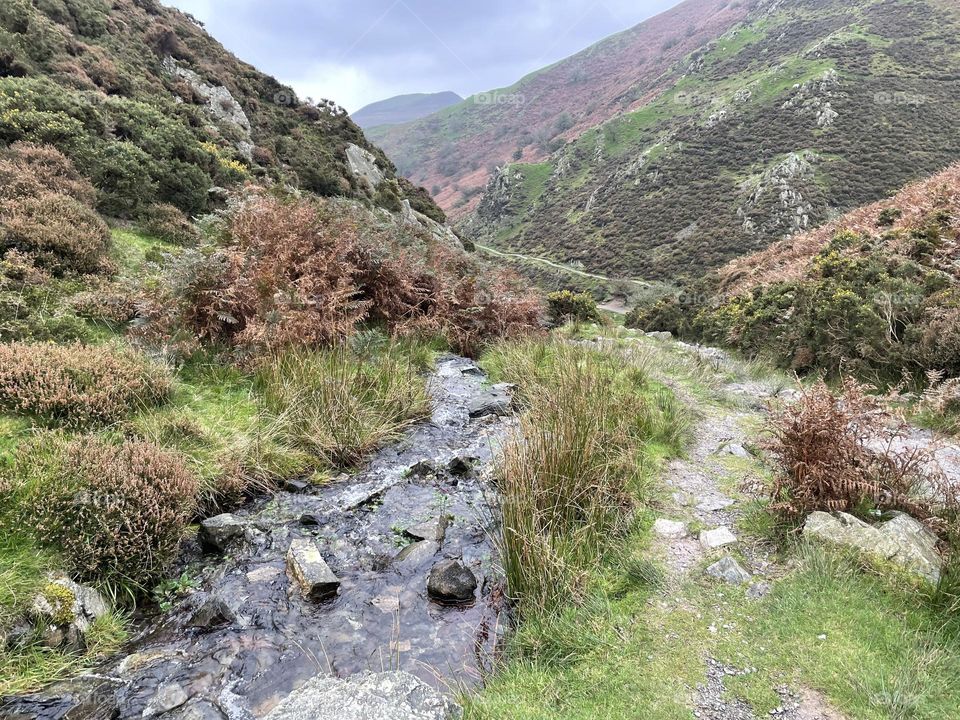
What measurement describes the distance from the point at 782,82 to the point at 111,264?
69733 mm

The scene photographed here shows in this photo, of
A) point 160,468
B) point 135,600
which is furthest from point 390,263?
point 135,600

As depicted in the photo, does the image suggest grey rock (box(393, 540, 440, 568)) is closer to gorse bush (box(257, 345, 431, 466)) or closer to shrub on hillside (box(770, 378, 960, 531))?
gorse bush (box(257, 345, 431, 466))

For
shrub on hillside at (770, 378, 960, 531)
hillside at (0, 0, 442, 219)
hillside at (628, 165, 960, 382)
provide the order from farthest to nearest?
hillside at (0, 0, 442, 219) < hillside at (628, 165, 960, 382) < shrub on hillside at (770, 378, 960, 531)

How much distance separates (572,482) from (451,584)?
3.98 ft

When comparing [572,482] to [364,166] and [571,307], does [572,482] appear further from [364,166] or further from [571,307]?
[364,166]

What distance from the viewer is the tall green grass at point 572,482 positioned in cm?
323

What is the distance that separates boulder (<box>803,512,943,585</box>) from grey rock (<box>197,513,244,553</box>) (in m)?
4.31

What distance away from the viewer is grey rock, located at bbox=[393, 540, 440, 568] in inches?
155

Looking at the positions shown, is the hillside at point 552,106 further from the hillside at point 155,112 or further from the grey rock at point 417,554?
the grey rock at point 417,554

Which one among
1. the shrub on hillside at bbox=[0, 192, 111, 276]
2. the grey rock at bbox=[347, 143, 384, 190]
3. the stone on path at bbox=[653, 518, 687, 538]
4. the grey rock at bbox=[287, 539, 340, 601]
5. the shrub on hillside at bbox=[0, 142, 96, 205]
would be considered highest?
the grey rock at bbox=[347, 143, 384, 190]

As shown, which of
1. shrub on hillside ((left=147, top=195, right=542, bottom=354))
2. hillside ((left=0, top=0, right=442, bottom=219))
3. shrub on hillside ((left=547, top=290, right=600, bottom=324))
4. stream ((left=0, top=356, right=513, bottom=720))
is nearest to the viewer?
stream ((left=0, top=356, right=513, bottom=720))

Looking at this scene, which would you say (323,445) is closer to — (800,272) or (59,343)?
(59,343)

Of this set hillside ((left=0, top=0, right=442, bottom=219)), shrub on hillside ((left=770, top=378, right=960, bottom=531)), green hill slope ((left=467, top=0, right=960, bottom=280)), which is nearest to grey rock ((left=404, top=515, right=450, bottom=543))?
shrub on hillside ((left=770, top=378, right=960, bottom=531))

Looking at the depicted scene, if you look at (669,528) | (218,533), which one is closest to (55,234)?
(218,533)
